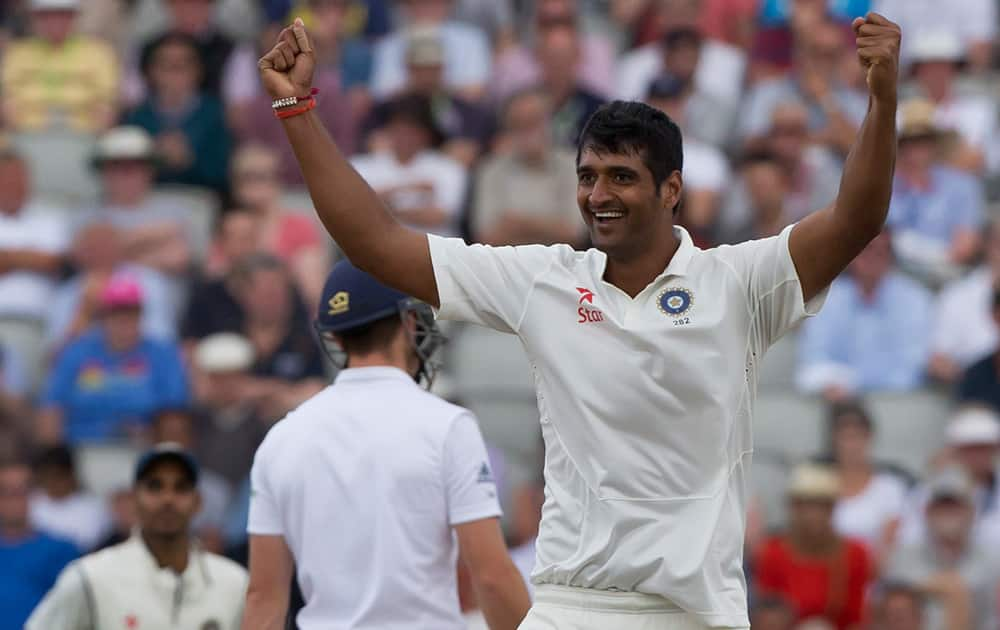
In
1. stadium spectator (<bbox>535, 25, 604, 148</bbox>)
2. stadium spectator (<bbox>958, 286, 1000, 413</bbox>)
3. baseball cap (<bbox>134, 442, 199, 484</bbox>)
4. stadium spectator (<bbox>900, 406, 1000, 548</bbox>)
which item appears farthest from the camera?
stadium spectator (<bbox>535, 25, 604, 148</bbox>)

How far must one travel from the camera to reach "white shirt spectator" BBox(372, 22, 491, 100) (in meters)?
14.8

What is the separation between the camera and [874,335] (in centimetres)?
1247

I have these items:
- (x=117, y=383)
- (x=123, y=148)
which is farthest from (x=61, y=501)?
(x=123, y=148)

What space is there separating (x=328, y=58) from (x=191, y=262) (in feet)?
7.18

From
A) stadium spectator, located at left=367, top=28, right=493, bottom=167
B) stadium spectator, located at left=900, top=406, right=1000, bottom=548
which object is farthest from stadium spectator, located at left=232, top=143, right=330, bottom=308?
stadium spectator, located at left=900, top=406, right=1000, bottom=548

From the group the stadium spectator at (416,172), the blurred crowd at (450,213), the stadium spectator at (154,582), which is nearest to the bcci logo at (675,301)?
the stadium spectator at (154,582)

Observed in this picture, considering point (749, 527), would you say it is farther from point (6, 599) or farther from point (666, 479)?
point (666, 479)

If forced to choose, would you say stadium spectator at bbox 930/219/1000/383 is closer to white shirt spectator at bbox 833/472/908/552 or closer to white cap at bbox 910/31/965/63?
white shirt spectator at bbox 833/472/908/552

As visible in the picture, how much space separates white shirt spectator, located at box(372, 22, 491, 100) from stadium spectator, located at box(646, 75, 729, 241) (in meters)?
1.53

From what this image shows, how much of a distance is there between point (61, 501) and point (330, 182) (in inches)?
279

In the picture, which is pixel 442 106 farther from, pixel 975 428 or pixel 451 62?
pixel 975 428

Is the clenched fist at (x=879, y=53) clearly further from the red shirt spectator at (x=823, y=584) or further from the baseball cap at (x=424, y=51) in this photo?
the baseball cap at (x=424, y=51)

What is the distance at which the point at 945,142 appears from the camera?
14.1 meters

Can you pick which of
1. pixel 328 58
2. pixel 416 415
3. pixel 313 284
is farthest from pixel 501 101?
pixel 416 415
